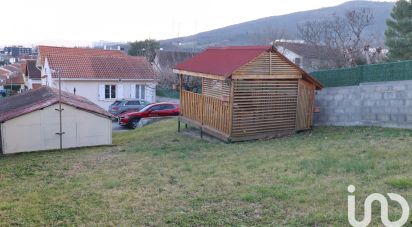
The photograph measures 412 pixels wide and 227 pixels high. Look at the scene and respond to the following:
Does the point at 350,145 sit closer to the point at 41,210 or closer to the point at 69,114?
the point at 41,210

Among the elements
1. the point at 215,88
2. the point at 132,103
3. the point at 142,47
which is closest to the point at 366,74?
the point at 215,88

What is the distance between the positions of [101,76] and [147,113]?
9535 millimetres

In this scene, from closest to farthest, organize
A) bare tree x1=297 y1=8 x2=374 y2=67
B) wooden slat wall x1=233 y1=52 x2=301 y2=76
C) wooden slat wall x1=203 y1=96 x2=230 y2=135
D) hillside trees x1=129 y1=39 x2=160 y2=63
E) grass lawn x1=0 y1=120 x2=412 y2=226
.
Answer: grass lawn x1=0 y1=120 x2=412 y2=226, wooden slat wall x1=233 y1=52 x2=301 y2=76, wooden slat wall x1=203 y1=96 x2=230 y2=135, bare tree x1=297 y1=8 x2=374 y2=67, hillside trees x1=129 y1=39 x2=160 y2=63

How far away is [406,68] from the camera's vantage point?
1175 centimetres

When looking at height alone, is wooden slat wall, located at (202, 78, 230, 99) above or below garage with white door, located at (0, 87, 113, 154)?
above

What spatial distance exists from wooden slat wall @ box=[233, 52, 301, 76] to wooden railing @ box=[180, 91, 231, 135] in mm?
1383

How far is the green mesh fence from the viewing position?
11.9 meters

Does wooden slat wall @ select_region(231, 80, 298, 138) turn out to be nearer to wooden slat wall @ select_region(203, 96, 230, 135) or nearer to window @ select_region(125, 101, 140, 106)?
wooden slat wall @ select_region(203, 96, 230, 135)

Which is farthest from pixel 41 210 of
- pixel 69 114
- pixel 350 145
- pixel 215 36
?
pixel 215 36

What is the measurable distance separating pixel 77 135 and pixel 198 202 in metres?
10.4

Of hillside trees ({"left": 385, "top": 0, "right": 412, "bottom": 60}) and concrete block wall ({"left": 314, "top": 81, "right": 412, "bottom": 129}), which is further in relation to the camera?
hillside trees ({"left": 385, "top": 0, "right": 412, "bottom": 60})

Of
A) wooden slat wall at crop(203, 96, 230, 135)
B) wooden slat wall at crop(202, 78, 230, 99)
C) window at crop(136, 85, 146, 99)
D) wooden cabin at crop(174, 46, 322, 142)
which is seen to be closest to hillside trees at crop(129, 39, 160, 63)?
window at crop(136, 85, 146, 99)

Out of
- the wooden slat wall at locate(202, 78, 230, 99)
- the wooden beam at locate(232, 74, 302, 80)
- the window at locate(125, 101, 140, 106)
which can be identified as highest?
the wooden beam at locate(232, 74, 302, 80)

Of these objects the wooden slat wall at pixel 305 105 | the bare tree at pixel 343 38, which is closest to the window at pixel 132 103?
the wooden slat wall at pixel 305 105
